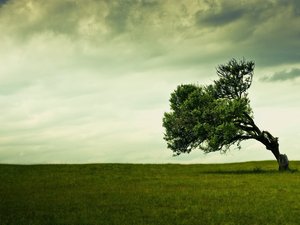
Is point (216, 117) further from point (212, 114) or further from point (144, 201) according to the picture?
point (144, 201)

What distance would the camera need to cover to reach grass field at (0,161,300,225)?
23.3 m

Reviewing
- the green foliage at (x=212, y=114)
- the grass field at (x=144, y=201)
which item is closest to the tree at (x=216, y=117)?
the green foliage at (x=212, y=114)

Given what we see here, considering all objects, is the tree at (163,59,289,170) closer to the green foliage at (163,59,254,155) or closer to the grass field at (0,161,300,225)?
the green foliage at (163,59,254,155)

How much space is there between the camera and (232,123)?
58062 millimetres

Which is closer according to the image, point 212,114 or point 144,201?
point 144,201

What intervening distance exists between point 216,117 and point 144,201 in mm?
31724

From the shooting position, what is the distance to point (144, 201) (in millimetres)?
29438

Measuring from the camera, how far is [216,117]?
59500mm

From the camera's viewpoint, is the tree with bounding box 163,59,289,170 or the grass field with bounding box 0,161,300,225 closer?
the grass field with bounding box 0,161,300,225

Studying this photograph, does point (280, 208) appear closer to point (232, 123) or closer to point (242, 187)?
point (242, 187)

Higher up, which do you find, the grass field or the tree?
the tree

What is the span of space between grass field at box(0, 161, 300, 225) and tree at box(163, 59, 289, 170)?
1513 cm

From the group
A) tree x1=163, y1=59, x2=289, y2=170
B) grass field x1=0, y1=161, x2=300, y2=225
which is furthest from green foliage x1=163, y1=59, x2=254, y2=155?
grass field x1=0, y1=161, x2=300, y2=225

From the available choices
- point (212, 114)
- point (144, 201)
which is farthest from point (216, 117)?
point (144, 201)
